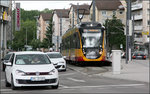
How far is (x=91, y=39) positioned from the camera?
102 ft

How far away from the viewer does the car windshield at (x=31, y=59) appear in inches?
578

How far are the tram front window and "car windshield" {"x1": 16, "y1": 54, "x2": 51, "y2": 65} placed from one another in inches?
628

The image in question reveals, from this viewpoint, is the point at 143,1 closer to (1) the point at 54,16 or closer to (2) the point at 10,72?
(1) the point at 54,16

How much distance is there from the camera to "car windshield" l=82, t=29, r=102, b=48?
1221 inches

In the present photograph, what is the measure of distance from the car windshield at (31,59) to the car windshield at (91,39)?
15964mm

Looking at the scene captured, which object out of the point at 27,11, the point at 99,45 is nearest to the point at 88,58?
the point at 99,45

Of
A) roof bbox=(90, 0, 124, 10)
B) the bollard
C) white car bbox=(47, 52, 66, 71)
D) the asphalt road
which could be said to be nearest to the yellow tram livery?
white car bbox=(47, 52, 66, 71)

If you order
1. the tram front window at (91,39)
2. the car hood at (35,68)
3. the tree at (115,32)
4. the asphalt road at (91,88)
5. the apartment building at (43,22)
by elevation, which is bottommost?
the asphalt road at (91,88)

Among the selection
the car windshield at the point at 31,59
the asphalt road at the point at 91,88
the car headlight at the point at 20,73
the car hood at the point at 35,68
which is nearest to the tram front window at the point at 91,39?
the asphalt road at the point at 91,88

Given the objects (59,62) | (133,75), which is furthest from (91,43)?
(133,75)

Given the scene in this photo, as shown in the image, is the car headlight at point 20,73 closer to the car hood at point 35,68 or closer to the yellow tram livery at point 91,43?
the car hood at point 35,68

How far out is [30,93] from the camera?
12.8m

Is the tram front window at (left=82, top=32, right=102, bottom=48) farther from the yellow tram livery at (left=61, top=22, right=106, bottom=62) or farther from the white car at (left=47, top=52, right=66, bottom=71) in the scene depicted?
the white car at (left=47, top=52, right=66, bottom=71)

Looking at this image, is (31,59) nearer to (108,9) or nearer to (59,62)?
(59,62)
